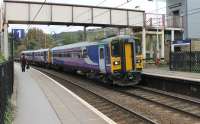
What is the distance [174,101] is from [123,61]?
5.73m

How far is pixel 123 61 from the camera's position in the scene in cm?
2181

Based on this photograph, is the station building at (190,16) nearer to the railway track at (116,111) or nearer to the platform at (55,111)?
the railway track at (116,111)

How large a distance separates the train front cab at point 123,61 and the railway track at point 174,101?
0.85 metres

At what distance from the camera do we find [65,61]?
123ft

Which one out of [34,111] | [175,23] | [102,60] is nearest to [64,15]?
[175,23]

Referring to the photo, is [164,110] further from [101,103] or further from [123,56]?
Answer: [123,56]

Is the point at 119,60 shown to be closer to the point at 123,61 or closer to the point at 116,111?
the point at 123,61

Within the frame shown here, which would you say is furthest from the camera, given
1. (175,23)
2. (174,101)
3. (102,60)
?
(175,23)

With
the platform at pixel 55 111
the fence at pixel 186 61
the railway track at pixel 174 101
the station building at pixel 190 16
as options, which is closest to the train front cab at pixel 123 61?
the railway track at pixel 174 101

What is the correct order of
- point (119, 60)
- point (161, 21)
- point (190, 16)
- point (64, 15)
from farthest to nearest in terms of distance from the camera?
1. point (161, 21)
2. point (190, 16)
3. point (64, 15)
4. point (119, 60)

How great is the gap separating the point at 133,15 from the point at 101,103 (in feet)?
78.5

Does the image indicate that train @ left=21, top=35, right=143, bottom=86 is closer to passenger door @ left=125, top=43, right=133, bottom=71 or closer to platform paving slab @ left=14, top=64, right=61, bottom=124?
passenger door @ left=125, top=43, right=133, bottom=71

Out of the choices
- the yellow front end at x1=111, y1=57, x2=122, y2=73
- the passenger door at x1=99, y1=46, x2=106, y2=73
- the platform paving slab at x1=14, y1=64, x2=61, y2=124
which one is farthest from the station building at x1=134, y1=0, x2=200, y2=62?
the platform paving slab at x1=14, y1=64, x2=61, y2=124

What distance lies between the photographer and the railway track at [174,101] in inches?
555
